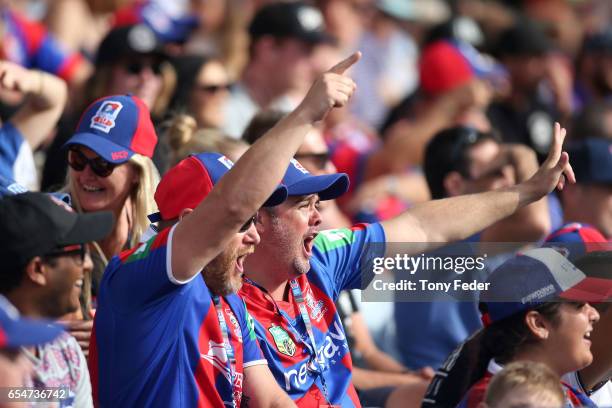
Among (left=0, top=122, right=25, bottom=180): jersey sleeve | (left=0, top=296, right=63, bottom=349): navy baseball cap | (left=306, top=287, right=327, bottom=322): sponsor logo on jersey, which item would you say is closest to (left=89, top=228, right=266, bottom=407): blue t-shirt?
(left=0, top=296, right=63, bottom=349): navy baseball cap

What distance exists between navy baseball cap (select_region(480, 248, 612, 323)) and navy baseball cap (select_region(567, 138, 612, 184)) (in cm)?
212

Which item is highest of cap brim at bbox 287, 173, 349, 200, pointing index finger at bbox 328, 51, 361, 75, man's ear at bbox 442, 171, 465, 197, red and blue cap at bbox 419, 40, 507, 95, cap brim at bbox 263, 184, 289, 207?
pointing index finger at bbox 328, 51, 361, 75

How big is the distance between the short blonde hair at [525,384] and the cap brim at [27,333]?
1.31 meters

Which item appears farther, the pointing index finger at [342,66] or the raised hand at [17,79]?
the raised hand at [17,79]

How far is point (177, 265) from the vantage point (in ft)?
11.4

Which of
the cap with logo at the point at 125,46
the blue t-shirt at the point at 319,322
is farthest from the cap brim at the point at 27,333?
the cap with logo at the point at 125,46

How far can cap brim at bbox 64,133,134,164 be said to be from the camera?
4.83 meters

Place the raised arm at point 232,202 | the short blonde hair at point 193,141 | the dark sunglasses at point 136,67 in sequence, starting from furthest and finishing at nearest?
the dark sunglasses at point 136,67 < the short blonde hair at point 193,141 < the raised arm at point 232,202

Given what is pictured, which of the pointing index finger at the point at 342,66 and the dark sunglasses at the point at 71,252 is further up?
the pointing index finger at the point at 342,66

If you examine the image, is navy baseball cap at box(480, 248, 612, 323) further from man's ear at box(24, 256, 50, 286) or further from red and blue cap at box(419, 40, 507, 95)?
red and blue cap at box(419, 40, 507, 95)

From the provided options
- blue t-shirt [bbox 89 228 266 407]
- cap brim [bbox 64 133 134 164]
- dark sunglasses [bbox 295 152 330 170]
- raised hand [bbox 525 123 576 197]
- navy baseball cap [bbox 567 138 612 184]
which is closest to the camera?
blue t-shirt [bbox 89 228 266 407]

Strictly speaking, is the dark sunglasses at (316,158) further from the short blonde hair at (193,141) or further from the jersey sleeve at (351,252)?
the jersey sleeve at (351,252)

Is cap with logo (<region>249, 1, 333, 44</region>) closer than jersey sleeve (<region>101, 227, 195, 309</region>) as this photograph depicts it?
No

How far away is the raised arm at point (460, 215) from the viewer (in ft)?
15.1
